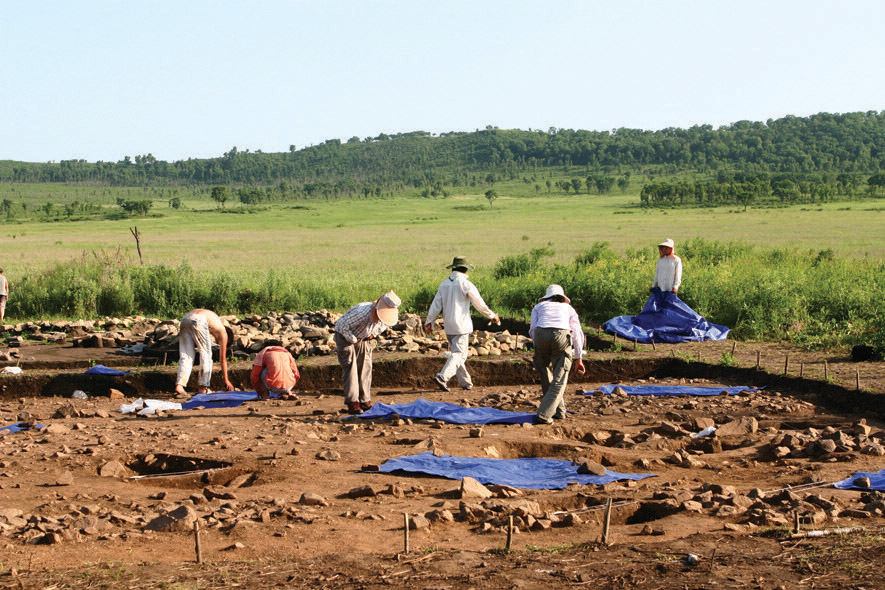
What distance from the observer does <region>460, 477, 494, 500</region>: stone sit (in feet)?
21.9

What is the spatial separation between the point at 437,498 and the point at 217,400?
511cm

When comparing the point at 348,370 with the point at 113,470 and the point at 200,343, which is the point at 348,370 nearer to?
the point at 200,343

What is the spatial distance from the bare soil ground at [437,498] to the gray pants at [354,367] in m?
0.32

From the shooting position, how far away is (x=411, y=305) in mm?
19875

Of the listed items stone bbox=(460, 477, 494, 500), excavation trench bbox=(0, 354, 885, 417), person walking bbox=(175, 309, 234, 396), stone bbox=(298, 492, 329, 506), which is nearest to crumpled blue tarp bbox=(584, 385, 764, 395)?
excavation trench bbox=(0, 354, 885, 417)

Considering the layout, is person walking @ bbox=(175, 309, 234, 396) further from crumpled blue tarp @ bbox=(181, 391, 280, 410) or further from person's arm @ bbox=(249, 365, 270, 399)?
person's arm @ bbox=(249, 365, 270, 399)

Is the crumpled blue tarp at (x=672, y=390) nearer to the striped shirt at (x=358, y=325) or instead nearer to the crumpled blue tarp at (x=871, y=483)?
the striped shirt at (x=358, y=325)

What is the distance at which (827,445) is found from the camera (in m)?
7.96

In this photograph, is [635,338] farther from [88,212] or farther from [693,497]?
[88,212]

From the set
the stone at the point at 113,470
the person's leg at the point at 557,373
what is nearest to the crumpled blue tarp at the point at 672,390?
the person's leg at the point at 557,373

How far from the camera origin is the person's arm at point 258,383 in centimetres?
1095

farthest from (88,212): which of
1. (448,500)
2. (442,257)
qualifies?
(448,500)

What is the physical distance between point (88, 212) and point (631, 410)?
93211mm

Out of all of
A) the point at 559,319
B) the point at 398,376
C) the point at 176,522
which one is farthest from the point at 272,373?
the point at 176,522
